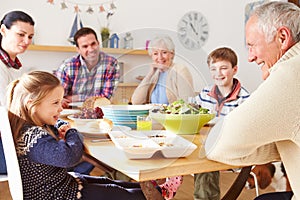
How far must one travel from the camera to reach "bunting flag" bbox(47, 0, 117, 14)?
146 inches

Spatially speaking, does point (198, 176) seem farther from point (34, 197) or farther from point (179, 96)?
point (34, 197)

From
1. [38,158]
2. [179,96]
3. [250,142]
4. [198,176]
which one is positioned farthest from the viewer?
[198,176]

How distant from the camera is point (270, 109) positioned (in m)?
0.88

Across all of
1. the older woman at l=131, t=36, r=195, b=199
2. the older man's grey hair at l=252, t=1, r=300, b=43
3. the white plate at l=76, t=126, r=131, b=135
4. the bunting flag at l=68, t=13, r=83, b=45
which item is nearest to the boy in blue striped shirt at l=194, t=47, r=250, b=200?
the older woman at l=131, t=36, r=195, b=199

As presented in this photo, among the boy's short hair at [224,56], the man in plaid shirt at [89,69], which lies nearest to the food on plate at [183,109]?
the man in plaid shirt at [89,69]

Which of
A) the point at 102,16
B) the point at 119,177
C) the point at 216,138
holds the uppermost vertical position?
the point at 102,16

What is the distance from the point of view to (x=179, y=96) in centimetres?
141

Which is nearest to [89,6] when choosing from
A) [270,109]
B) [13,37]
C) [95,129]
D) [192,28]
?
[192,28]

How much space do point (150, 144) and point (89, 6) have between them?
298 centimetres

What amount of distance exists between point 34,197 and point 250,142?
0.78 metres

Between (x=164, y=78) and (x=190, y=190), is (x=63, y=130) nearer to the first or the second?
(x=164, y=78)

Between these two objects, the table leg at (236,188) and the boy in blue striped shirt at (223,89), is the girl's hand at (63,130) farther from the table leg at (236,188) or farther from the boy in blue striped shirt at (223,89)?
the boy in blue striped shirt at (223,89)

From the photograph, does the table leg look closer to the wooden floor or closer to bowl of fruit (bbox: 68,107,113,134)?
bowl of fruit (bbox: 68,107,113,134)

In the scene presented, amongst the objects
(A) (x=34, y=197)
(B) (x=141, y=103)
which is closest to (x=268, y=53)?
(B) (x=141, y=103)
